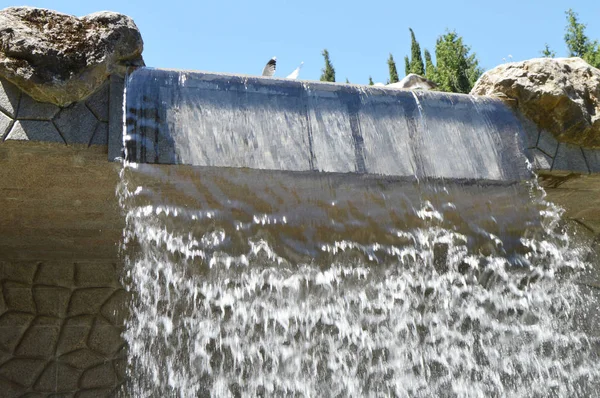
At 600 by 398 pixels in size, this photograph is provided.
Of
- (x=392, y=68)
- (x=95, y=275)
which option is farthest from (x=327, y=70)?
(x=95, y=275)

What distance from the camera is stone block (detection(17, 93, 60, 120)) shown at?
2.84 meters

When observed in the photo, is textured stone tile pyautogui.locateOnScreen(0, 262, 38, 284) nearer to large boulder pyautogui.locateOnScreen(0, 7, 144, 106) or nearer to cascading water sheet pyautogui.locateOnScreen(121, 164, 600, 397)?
cascading water sheet pyautogui.locateOnScreen(121, 164, 600, 397)

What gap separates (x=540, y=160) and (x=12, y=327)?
12.3 feet

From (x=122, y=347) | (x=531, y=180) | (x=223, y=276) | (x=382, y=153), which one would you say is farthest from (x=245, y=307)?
(x=531, y=180)

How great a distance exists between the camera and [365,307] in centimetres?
484

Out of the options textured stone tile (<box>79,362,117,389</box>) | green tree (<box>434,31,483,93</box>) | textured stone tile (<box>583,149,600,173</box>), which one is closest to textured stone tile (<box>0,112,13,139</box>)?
textured stone tile (<box>79,362,117,389</box>)

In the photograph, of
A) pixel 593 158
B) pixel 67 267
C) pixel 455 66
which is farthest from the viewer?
pixel 455 66

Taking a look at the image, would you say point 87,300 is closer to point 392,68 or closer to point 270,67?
point 270,67

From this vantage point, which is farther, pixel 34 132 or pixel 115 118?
pixel 115 118

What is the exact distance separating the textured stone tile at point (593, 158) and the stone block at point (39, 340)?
3.77 meters

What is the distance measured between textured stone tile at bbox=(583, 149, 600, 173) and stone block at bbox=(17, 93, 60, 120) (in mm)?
2832

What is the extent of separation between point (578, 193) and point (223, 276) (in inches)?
92.4

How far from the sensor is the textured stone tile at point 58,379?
4.77 m

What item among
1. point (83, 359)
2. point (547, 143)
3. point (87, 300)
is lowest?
point (83, 359)
